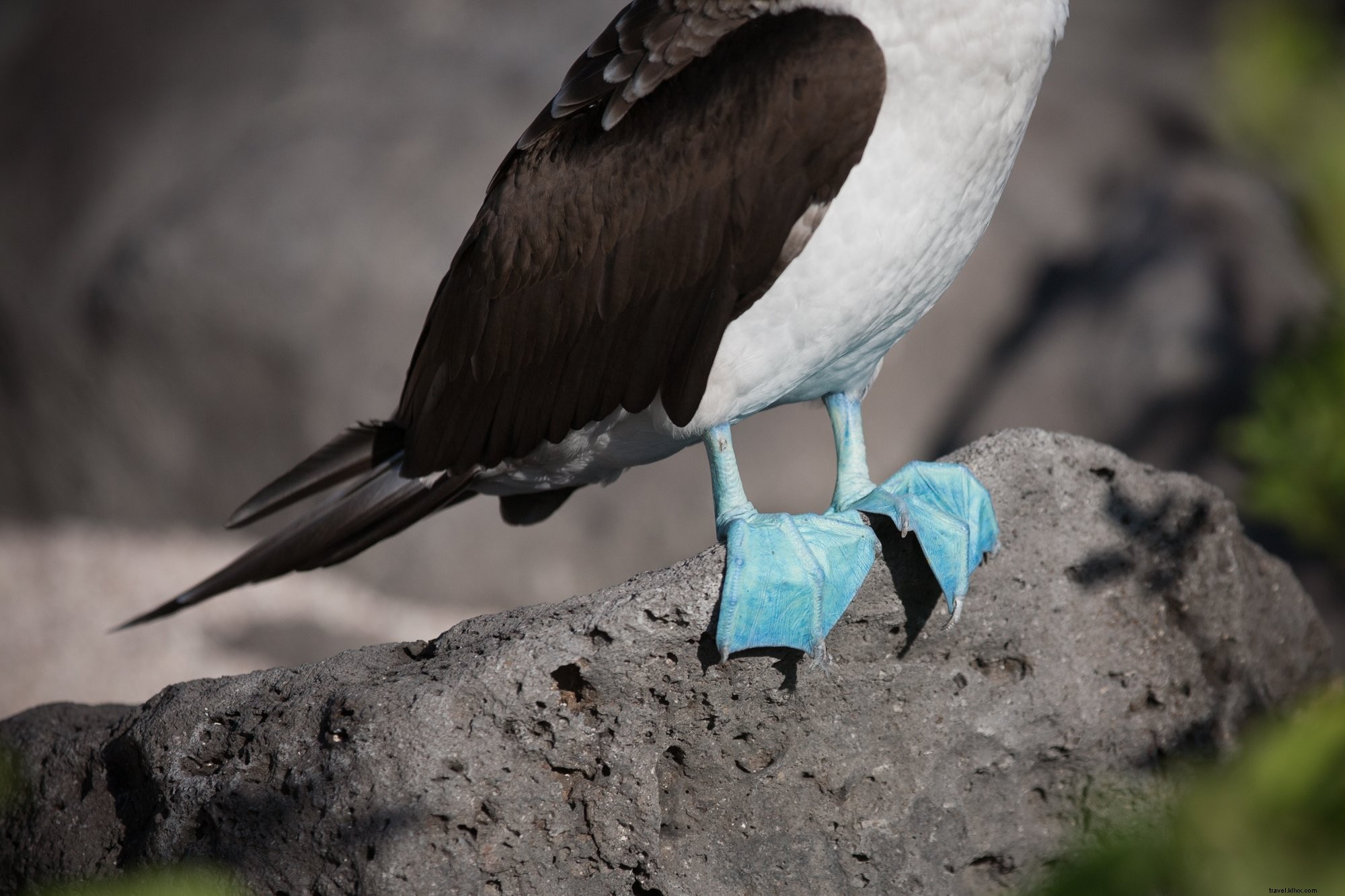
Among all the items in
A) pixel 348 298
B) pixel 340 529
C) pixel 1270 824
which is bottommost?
pixel 1270 824

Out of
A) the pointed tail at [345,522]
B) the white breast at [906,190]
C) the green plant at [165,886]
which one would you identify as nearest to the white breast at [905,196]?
the white breast at [906,190]

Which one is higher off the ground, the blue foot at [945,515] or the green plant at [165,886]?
the green plant at [165,886]

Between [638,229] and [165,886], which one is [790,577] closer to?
A: [638,229]

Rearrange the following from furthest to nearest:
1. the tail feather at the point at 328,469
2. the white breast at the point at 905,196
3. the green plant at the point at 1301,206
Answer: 1. the green plant at the point at 1301,206
2. the tail feather at the point at 328,469
3. the white breast at the point at 905,196

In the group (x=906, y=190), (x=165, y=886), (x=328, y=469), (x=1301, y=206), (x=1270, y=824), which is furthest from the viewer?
(x=1301, y=206)

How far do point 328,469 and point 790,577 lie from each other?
1.31 meters

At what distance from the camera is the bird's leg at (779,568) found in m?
2.18

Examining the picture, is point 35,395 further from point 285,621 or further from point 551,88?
point 551,88

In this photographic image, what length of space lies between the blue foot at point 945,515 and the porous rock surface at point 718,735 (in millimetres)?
91

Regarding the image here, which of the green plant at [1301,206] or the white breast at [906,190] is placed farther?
the green plant at [1301,206]

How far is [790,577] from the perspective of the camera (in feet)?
7.35

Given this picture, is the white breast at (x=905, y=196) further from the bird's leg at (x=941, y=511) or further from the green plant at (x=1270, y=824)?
the green plant at (x=1270, y=824)

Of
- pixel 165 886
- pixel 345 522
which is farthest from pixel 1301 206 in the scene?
pixel 165 886

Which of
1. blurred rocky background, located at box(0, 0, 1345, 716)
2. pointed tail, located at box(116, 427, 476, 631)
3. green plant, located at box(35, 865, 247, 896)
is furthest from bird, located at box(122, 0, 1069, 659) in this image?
blurred rocky background, located at box(0, 0, 1345, 716)
